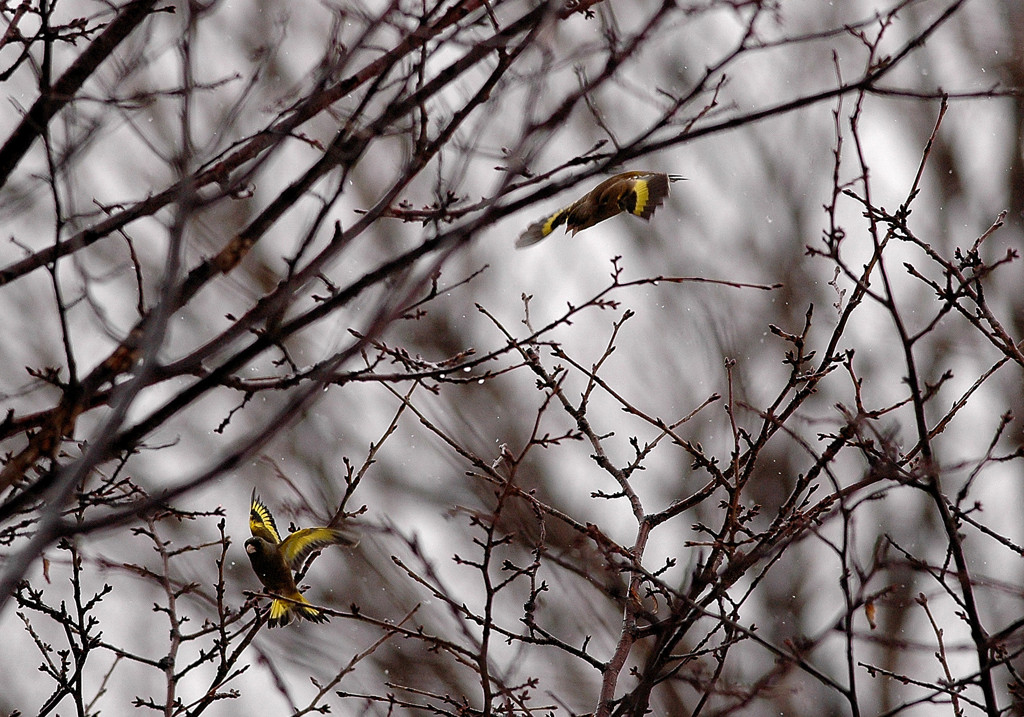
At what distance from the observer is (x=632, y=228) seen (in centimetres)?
1214

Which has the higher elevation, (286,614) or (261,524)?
(261,524)

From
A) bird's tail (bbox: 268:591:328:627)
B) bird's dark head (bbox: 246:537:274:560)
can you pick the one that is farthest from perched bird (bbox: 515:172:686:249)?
bird's dark head (bbox: 246:537:274:560)

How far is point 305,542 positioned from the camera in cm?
331

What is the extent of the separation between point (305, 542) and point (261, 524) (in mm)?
612

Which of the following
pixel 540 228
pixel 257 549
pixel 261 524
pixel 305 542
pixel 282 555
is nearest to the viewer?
pixel 540 228

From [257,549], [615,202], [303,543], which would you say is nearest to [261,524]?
[257,549]

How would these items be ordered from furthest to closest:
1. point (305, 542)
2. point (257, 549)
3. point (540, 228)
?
1. point (257, 549)
2. point (305, 542)
3. point (540, 228)

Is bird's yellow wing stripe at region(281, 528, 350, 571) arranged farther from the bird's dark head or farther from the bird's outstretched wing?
the bird's dark head

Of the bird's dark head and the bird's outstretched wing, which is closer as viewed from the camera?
the bird's outstretched wing

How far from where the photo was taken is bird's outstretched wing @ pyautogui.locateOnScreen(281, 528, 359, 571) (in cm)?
304

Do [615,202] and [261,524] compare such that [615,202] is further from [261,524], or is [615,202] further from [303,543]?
[261,524]

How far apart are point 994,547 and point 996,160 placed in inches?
163

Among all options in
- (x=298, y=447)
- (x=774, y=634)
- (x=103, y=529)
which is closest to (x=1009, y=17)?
(x=774, y=634)

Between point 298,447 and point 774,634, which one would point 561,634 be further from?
point 298,447
